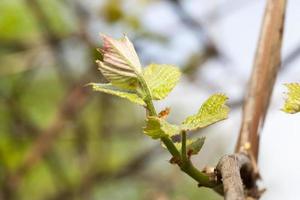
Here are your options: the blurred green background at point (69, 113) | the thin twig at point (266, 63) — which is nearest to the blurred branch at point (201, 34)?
the blurred green background at point (69, 113)

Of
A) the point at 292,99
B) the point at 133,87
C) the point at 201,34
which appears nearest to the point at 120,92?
the point at 133,87

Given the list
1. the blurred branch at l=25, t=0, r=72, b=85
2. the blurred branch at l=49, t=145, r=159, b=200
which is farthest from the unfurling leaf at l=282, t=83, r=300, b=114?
the blurred branch at l=25, t=0, r=72, b=85

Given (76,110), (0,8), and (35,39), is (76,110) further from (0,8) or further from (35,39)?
(0,8)

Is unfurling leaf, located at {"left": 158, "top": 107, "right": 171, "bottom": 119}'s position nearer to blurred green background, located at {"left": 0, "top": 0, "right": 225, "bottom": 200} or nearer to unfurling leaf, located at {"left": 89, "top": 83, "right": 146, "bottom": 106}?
unfurling leaf, located at {"left": 89, "top": 83, "right": 146, "bottom": 106}

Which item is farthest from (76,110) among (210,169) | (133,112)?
(210,169)

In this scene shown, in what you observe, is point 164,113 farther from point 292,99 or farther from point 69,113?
point 69,113

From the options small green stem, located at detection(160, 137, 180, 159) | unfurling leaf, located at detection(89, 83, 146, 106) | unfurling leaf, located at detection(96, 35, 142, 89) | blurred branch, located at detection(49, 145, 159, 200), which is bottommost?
blurred branch, located at detection(49, 145, 159, 200)
